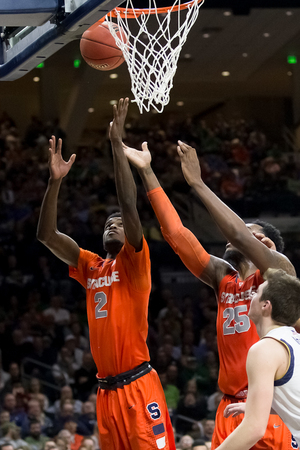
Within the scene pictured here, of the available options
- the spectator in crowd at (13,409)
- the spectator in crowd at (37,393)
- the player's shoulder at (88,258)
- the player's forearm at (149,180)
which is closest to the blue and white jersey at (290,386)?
the player's forearm at (149,180)

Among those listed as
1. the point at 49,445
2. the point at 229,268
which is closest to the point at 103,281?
the point at 229,268

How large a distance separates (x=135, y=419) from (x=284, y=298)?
157 centimetres

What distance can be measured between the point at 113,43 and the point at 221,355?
2.19 metres

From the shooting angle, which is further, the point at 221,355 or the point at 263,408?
the point at 221,355

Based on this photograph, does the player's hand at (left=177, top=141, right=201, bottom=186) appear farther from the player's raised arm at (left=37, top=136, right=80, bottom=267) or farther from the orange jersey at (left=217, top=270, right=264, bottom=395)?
the player's raised arm at (left=37, top=136, right=80, bottom=267)

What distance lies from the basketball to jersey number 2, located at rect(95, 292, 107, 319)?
61.7 inches

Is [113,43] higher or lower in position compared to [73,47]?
higher

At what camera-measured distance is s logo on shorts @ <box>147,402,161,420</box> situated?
375 cm

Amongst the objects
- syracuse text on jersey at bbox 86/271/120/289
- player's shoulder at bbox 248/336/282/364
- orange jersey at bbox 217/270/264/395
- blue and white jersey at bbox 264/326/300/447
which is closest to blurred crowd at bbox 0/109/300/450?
syracuse text on jersey at bbox 86/271/120/289

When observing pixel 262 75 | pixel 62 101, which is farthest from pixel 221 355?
pixel 262 75

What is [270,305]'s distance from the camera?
8.55ft

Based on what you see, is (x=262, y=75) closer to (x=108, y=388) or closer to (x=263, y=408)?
(x=108, y=388)

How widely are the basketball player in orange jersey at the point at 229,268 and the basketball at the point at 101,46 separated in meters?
0.75

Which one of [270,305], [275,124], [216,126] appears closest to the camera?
[270,305]
